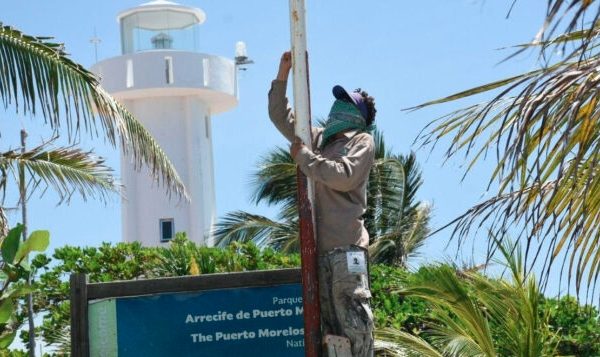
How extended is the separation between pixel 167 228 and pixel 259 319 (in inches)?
983

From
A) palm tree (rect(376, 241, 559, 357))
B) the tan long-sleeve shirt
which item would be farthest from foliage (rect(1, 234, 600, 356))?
the tan long-sleeve shirt

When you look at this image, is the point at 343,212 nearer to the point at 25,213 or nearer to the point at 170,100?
the point at 25,213

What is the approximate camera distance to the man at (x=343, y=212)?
6.32m

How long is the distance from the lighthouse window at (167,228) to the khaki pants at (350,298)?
84.6ft

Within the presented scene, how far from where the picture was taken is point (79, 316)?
287 inches

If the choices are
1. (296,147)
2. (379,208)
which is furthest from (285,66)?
(379,208)

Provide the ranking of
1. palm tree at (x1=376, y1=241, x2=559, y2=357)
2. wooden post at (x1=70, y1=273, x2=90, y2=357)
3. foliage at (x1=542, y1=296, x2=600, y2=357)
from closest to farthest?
wooden post at (x1=70, y1=273, x2=90, y2=357) → palm tree at (x1=376, y1=241, x2=559, y2=357) → foliage at (x1=542, y1=296, x2=600, y2=357)

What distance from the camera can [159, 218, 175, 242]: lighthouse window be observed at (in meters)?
32.0

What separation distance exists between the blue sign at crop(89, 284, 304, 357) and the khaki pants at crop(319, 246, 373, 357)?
0.96 meters

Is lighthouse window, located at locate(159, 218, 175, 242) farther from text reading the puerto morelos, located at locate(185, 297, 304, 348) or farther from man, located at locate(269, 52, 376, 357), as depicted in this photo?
man, located at locate(269, 52, 376, 357)

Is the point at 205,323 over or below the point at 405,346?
over

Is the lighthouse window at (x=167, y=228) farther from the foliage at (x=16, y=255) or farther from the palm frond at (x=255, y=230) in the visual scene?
the foliage at (x=16, y=255)

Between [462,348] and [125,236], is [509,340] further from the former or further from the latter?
[125,236]

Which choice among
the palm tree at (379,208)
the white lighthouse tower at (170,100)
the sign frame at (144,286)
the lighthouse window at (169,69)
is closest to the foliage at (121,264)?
the sign frame at (144,286)
